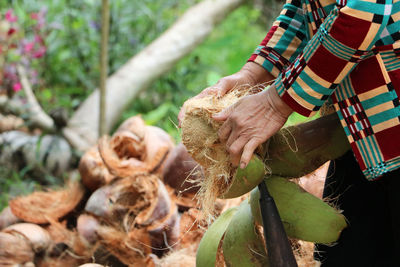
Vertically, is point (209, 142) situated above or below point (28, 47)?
above

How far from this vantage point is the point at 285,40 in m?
1.18

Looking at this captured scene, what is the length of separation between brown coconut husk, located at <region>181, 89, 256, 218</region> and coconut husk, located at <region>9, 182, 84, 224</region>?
0.93 meters

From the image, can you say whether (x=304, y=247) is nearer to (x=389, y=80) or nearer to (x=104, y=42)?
(x=389, y=80)

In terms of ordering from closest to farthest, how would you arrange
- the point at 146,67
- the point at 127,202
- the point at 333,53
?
the point at 333,53 < the point at 127,202 < the point at 146,67

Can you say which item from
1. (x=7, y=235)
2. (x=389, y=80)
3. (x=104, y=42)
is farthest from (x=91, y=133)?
(x=389, y=80)

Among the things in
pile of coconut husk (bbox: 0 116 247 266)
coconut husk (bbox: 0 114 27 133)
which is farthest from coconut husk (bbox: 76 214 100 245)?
coconut husk (bbox: 0 114 27 133)

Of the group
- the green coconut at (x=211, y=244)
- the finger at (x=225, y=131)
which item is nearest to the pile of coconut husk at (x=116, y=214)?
the green coconut at (x=211, y=244)

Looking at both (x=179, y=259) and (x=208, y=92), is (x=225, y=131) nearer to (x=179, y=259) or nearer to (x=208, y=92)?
(x=208, y=92)

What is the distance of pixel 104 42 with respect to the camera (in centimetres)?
275

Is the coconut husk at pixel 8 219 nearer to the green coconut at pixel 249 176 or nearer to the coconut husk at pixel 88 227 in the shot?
the coconut husk at pixel 88 227

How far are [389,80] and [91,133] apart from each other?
2.41 meters

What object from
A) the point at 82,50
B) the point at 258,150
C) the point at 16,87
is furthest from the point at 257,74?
the point at 82,50

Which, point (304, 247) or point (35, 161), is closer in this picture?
point (304, 247)

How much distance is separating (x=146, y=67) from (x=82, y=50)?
2.53ft
